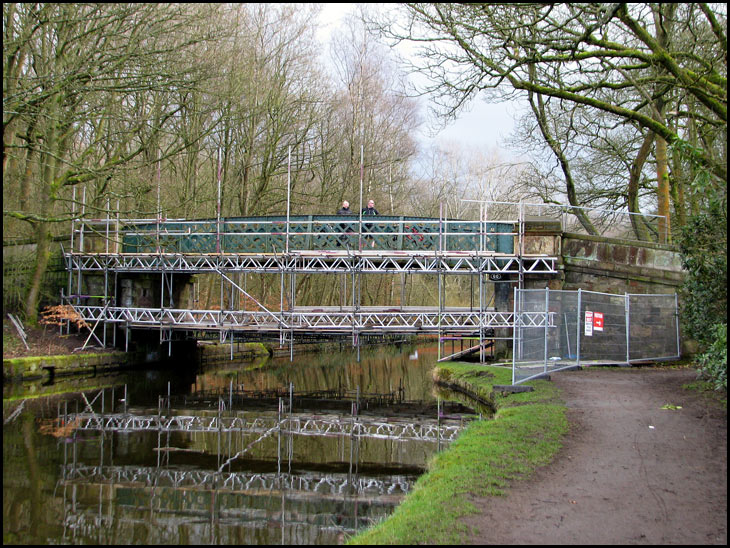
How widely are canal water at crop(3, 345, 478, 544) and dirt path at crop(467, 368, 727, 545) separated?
2.12 meters

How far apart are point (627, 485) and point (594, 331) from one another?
412 inches

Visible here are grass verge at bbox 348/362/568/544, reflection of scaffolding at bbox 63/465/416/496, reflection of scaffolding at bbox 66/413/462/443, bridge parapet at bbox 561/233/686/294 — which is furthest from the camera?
bridge parapet at bbox 561/233/686/294

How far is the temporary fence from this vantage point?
16062mm

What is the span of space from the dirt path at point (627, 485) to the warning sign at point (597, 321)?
4.88 m

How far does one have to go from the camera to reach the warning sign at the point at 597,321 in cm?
1702

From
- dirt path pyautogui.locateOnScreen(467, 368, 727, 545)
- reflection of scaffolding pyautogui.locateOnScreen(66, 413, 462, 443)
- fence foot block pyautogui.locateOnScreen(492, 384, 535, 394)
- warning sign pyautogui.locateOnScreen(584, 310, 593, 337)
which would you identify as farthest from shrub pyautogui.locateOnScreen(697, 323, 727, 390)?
warning sign pyautogui.locateOnScreen(584, 310, 593, 337)

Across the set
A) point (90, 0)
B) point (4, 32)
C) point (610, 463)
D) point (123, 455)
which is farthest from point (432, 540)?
Result: point (4, 32)

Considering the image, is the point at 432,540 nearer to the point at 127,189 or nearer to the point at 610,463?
the point at 610,463

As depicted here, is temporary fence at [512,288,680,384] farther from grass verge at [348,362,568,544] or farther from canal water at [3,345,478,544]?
canal water at [3,345,478,544]

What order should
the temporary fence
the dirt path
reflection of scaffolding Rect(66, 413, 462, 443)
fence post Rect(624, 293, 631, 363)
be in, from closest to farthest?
the dirt path
reflection of scaffolding Rect(66, 413, 462, 443)
the temporary fence
fence post Rect(624, 293, 631, 363)

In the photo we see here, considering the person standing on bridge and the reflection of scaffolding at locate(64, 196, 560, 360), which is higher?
the person standing on bridge

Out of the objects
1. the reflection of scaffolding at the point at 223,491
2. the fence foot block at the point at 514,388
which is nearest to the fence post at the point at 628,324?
the fence foot block at the point at 514,388

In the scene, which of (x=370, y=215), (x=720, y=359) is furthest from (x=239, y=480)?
(x=370, y=215)

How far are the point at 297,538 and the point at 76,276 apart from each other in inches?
815
